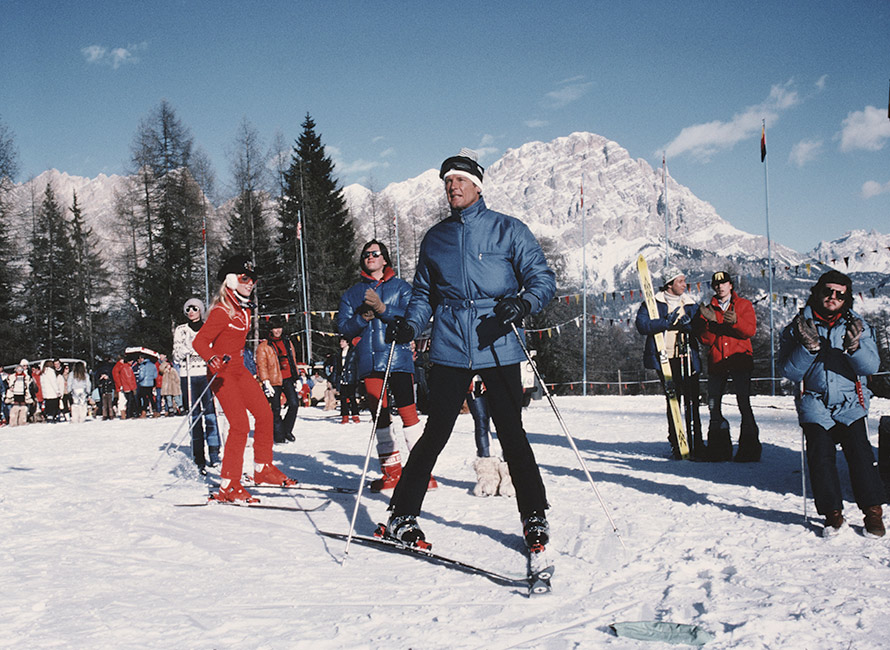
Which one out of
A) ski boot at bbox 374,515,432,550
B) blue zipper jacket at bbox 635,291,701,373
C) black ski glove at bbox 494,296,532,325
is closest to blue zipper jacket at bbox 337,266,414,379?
ski boot at bbox 374,515,432,550

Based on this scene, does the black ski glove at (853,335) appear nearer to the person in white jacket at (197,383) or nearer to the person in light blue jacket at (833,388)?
the person in light blue jacket at (833,388)

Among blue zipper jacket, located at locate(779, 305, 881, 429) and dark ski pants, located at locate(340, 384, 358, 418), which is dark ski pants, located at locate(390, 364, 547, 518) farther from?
dark ski pants, located at locate(340, 384, 358, 418)

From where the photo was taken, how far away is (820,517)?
4.54 m

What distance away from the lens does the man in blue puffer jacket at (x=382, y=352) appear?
5699mm

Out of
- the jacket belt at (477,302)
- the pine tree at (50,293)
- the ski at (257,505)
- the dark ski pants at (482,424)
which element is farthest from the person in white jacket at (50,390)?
the pine tree at (50,293)

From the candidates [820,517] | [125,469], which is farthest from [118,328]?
[820,517]

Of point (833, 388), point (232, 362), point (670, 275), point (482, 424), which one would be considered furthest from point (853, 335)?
point (232, 362)

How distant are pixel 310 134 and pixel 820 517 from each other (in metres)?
44.8

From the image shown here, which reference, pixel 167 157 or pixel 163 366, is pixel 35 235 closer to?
pixel 167 157

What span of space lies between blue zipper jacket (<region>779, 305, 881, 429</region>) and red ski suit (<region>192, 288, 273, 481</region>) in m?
3.91

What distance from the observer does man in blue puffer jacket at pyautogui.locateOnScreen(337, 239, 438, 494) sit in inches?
224

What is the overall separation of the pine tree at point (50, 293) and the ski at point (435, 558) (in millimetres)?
42053

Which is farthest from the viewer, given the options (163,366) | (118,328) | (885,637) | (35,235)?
(35,235)

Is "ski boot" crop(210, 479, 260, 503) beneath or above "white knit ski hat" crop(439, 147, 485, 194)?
beneath
